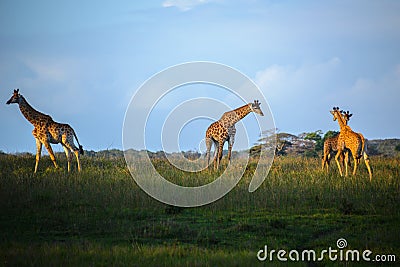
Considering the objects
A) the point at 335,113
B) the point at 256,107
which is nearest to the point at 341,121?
the point at 335,113

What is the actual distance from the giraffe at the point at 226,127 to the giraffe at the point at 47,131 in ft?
14.6

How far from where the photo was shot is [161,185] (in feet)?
47.8

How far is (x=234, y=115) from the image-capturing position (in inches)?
720

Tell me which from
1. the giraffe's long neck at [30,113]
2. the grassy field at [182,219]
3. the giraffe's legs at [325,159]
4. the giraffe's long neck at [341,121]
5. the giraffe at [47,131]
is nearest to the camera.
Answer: the grassy field at [182,219]

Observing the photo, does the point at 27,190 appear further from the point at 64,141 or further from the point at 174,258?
the point at 174,258

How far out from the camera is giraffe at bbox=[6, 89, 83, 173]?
53.9 feet

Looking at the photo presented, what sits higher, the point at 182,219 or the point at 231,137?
the point at 231,137

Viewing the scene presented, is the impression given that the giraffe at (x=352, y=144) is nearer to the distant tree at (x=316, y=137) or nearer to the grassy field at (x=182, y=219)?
the grassy field at (x=182, y=219)

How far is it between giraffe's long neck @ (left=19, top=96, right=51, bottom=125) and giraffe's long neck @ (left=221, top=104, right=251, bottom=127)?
19.1 ft

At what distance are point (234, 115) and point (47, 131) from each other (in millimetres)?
6183

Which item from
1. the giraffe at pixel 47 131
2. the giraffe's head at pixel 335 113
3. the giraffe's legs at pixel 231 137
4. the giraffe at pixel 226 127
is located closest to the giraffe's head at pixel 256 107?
the giraffe at pixel 226 127

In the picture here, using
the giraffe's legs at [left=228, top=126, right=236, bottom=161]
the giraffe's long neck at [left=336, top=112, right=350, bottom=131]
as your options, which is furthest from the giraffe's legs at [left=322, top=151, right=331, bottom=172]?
the giraffe's legs at [left=228, top=126, right=236, bottom=161]

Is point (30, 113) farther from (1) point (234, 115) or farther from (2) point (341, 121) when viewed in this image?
(2) point (341, 121)

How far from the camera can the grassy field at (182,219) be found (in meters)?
8.84
